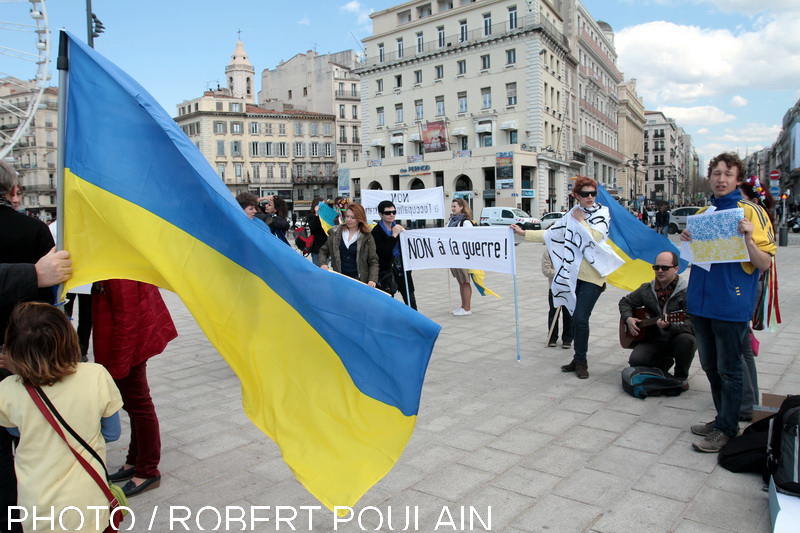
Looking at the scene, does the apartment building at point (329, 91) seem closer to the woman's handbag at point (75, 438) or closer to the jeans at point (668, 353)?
the jeans at point (668, 353)

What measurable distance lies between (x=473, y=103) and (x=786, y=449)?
179 ft

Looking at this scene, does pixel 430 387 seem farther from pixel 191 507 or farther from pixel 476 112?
pixel 476 112

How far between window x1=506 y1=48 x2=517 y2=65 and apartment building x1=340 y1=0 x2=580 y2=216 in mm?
90

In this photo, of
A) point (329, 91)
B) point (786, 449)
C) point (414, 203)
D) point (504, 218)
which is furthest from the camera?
point (329, 91)

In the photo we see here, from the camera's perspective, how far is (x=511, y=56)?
53031mm

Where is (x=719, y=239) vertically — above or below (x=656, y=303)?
above

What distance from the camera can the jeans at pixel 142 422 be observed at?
358 cm

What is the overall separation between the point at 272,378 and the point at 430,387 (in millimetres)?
3138

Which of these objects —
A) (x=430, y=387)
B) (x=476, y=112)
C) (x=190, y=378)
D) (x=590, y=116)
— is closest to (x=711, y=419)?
(x=430, y=387)

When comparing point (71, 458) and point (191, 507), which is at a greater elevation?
point (71, 458)

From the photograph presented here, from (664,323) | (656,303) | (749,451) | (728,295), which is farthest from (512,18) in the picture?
(749,451)

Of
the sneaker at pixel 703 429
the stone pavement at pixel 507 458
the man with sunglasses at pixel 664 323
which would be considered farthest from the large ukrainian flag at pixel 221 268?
the man with sunglasses at pixel 664 323

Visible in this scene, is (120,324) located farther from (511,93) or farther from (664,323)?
(511,93)

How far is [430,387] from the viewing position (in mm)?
5711
